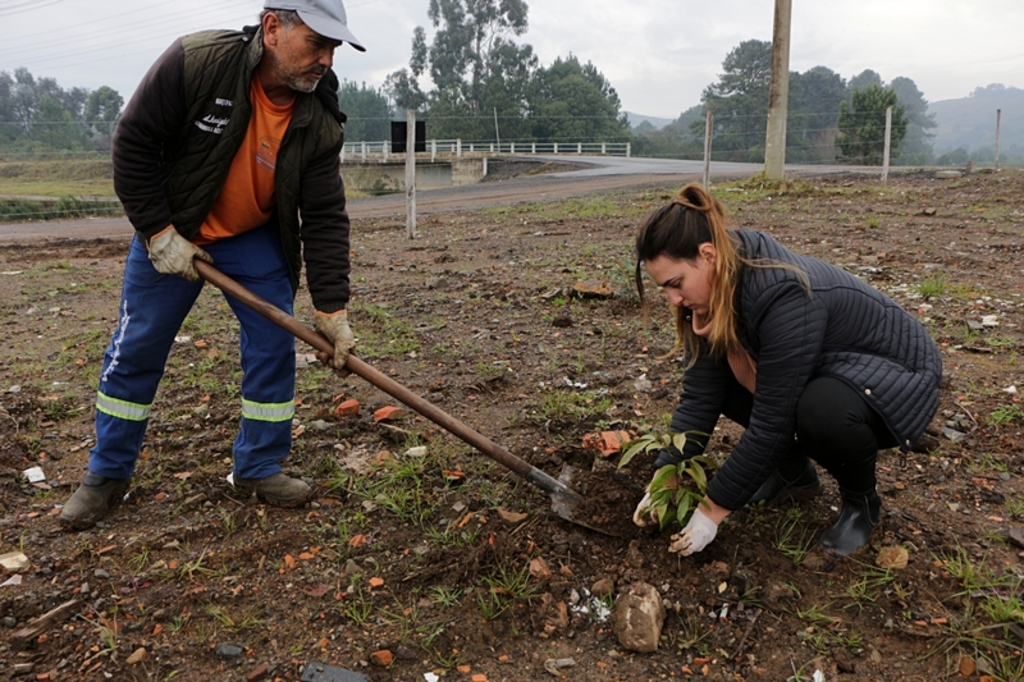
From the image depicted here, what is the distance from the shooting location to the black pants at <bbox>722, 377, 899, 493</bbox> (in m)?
2.37

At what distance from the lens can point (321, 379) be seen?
179 inches

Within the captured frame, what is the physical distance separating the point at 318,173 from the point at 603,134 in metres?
56.3

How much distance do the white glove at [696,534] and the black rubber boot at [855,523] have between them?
460mm

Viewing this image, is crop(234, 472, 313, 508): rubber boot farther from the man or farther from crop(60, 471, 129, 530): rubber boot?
crop(60, 471, 129, 530): rubber boot

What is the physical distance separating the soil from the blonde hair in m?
0.90

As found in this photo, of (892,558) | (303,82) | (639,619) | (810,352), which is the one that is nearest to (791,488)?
(892,558)

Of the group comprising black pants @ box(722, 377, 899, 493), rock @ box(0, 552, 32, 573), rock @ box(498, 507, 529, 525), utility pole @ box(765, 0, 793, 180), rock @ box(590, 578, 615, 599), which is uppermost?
utility pole @ box(765, 0, 793, 180)

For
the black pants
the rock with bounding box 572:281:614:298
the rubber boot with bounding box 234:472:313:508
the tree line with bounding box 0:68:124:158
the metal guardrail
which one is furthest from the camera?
the metal guardrail

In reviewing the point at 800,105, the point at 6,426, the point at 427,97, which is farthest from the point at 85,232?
the point at 800,105

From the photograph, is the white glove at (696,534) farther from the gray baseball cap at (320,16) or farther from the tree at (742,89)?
the tree at (742,89)

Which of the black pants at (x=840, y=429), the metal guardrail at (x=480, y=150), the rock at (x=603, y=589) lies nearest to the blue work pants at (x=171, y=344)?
the rock at (x=603, y=589)

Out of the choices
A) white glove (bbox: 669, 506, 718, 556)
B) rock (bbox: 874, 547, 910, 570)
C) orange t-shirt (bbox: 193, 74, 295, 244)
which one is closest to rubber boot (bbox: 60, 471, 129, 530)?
orange t-shirt (bbox: 193, 74, 295, 244)

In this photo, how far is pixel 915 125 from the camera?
352 feet

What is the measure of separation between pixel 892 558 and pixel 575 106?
63829mm
